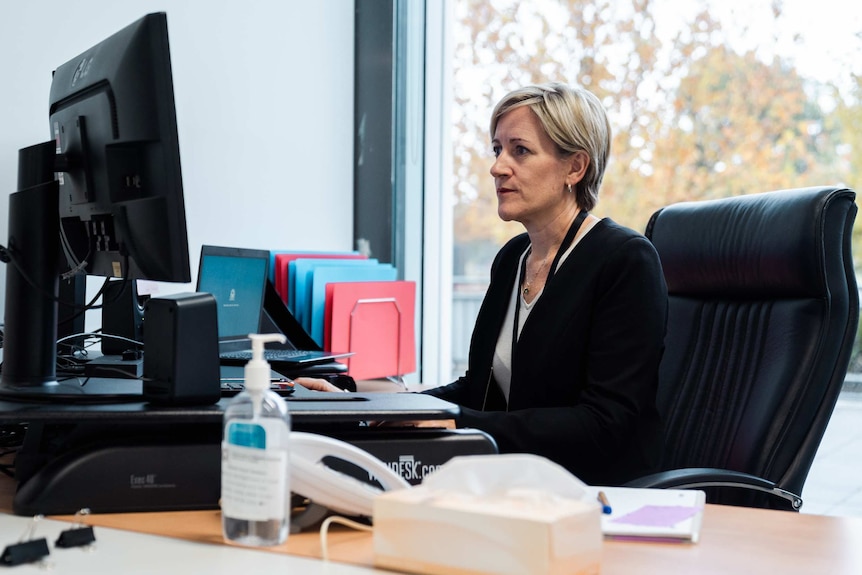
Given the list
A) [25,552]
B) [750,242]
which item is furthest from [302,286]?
[25,552]

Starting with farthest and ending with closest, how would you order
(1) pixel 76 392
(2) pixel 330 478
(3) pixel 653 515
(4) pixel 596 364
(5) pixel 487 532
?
(4) pixel 596 364, (1) pixel 76 392, (3) pixel 653 515, (2) pixel 330 478, (5) pixel 487 532

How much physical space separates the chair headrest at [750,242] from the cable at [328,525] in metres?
0.97

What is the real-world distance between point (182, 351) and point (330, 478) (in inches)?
10.2

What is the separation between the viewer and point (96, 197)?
1164 mm

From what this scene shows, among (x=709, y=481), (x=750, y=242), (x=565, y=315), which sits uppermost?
(x=750, y=242)

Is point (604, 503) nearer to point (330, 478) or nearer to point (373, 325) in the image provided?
point (330, 478)

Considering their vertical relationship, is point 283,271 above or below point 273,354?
above

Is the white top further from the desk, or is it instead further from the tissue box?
the tissue box

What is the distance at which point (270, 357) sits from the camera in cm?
204

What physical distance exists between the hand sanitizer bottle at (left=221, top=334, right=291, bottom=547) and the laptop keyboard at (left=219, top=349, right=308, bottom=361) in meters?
1.05

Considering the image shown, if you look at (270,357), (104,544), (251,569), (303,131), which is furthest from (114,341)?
(303,131)

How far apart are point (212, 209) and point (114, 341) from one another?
83 cm

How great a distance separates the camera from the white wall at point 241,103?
1935mm

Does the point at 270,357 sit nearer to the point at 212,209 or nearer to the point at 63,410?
the point at 212,209
